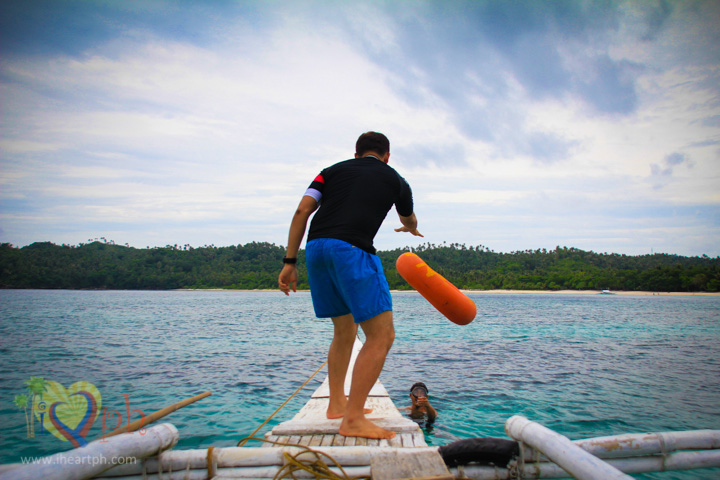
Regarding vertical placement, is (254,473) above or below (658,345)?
above

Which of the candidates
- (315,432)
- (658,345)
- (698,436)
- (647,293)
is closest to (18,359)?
(315,432)

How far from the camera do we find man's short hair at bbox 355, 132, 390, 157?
11.9 ft

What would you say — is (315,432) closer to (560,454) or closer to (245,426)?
(560,454)

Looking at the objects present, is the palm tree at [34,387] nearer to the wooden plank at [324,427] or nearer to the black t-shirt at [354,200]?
the wooden plank at [324,427]

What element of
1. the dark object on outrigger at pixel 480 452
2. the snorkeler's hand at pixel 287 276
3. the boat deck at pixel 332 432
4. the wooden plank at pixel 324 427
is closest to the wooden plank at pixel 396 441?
the boat deck at pixel 332 432

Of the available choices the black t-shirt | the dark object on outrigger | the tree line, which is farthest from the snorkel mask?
the tree line

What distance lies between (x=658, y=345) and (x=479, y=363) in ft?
35.5

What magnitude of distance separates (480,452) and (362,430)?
921 mm

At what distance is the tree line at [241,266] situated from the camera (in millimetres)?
110000

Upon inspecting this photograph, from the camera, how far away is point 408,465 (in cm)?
238

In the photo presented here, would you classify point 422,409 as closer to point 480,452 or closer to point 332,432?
point 332,432

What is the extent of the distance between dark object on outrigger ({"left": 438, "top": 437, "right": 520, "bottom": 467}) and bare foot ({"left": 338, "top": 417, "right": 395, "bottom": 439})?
0.53 metres

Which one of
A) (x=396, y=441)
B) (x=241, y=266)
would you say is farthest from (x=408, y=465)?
(x=241, y=266)

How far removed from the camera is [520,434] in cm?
273
